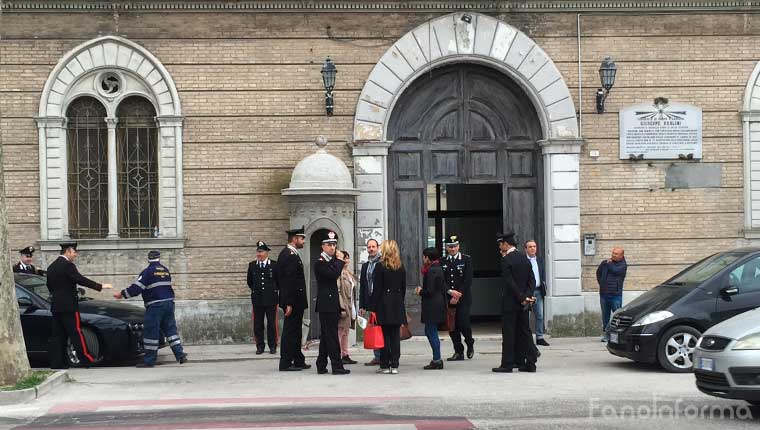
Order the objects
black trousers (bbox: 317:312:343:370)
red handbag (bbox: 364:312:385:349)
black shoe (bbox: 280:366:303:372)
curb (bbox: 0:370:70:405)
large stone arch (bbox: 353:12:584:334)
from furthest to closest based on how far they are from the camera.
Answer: large stone arch (bbox: 353:12:584:334) < black shoe (bbox: 280:366:303:372) < red handbag (bbox: 364:312:385:349) < black trousers (bbox: 317:312:343:370) < curb (bbox: 0:370:70:405)

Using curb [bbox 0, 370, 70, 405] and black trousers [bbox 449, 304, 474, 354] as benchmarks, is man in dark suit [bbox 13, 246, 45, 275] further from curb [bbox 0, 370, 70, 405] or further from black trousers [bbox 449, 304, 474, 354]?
black trousers [bbox 449, 304, 474, 354]

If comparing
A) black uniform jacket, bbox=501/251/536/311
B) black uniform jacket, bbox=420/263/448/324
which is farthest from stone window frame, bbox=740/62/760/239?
black uniform jacket, bbox=420/263/448/324

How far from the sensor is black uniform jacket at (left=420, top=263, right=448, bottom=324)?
1427cm

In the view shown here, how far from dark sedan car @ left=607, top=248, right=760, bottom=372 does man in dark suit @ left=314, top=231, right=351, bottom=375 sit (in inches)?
143

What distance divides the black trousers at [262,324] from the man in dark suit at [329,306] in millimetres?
2777

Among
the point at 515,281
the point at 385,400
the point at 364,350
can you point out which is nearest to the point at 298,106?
the point at 364,350

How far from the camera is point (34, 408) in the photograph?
11.2 meters

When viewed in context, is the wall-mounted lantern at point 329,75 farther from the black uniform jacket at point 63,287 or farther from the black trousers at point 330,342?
the black uniform jacket at point 63,287

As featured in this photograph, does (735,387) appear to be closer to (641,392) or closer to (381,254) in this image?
(641,392)

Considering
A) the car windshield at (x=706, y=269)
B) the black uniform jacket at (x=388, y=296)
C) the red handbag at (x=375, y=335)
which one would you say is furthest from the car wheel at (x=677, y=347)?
the red handbag at (x=375, y=335)

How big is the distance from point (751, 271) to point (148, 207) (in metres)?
9.50

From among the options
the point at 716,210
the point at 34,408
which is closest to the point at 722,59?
the point at 716,210

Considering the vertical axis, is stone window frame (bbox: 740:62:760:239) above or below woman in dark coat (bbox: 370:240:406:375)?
above

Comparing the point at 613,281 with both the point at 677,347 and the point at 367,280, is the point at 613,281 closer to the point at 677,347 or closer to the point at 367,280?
the point at 677,347
